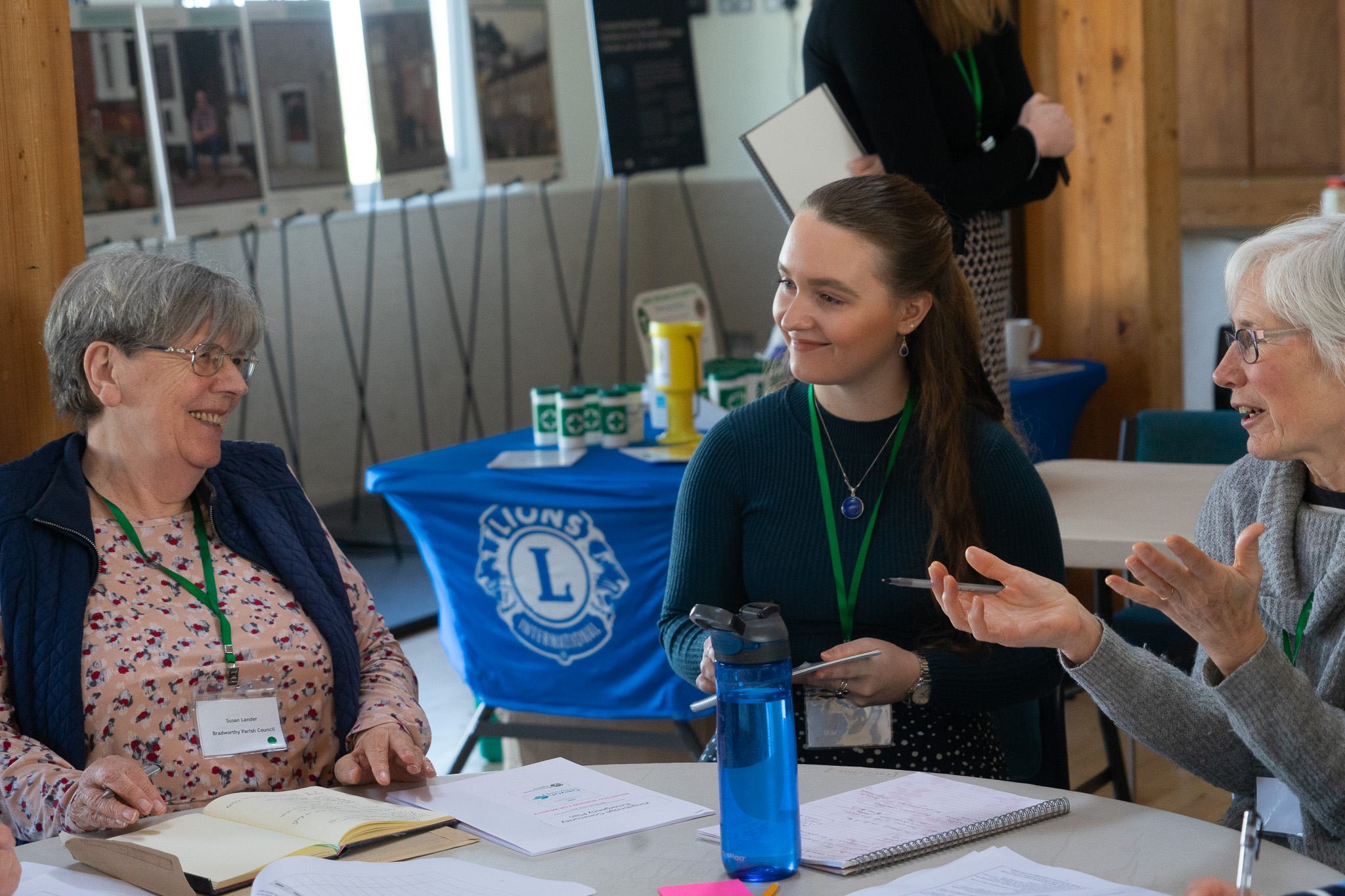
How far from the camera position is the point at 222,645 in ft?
5.65

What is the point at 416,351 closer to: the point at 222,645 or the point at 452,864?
the point at 222,645

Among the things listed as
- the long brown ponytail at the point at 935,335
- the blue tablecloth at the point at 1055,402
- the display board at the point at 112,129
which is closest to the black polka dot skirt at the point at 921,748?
the long brown ponytail at the point at 935,335

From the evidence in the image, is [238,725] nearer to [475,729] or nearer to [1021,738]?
[1021,738]

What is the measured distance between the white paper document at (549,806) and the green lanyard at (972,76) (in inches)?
74.9

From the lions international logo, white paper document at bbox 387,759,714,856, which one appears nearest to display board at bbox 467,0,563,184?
the lions international logo

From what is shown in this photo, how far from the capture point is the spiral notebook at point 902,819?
121cm

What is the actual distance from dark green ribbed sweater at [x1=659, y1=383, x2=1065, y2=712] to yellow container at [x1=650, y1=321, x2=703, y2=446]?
93 cm

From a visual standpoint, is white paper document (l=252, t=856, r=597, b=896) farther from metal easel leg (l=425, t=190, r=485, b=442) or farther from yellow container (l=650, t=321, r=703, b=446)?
metal easel leg (l=425, t=190, r=485, b=442)

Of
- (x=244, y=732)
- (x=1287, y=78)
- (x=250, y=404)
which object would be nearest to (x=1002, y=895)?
(x=244, y=732)

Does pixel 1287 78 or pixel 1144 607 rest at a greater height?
pixel 1287 78

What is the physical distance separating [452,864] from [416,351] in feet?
16.0

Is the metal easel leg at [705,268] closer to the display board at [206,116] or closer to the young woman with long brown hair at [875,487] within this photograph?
the display board at [206,116]

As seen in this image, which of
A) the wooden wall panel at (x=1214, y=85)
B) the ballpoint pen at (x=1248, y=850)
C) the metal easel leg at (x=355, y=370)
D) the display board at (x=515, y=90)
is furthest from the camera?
the display board at (x=515, y=90)

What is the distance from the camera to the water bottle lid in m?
1.12
